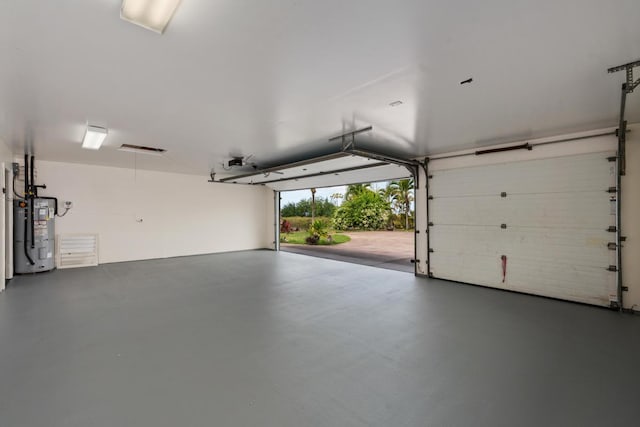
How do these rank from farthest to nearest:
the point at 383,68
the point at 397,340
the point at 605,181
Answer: the point at 605,181 < the point at 397,340 < the point at 383,68

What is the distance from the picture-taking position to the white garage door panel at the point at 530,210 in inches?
150

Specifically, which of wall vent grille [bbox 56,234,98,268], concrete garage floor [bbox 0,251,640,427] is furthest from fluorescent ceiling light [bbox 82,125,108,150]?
wall vent grille [bbox 56,234,98,268]

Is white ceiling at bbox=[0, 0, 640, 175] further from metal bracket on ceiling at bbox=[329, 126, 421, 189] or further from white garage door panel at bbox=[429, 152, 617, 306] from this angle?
white garage door panel at bbox=[429, 152, 617, 306]

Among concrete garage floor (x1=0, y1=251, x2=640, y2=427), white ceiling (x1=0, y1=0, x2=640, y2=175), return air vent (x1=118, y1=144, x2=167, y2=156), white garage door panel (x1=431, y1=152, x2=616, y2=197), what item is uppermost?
return air vent (x1=118, y1=144, x2=167, y2=156)

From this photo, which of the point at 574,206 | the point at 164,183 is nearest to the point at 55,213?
the point at 164,183

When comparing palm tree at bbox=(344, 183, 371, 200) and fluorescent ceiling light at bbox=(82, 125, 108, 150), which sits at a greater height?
palm tree at bbox=(344, 183, 371, 200)

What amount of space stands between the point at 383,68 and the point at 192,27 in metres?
1.38

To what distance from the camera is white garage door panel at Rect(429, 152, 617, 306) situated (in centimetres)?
380

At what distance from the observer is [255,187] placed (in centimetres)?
984

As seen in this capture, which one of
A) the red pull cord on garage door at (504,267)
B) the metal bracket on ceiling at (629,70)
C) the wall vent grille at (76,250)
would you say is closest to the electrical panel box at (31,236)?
the wall vent grille at (76,250)

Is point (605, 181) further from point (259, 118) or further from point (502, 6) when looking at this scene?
point (259, 118)

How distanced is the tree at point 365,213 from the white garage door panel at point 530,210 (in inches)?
476

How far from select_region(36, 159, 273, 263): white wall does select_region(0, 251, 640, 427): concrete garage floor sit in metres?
2.85

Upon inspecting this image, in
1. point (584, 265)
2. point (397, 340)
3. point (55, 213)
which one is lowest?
point (397, 340)
